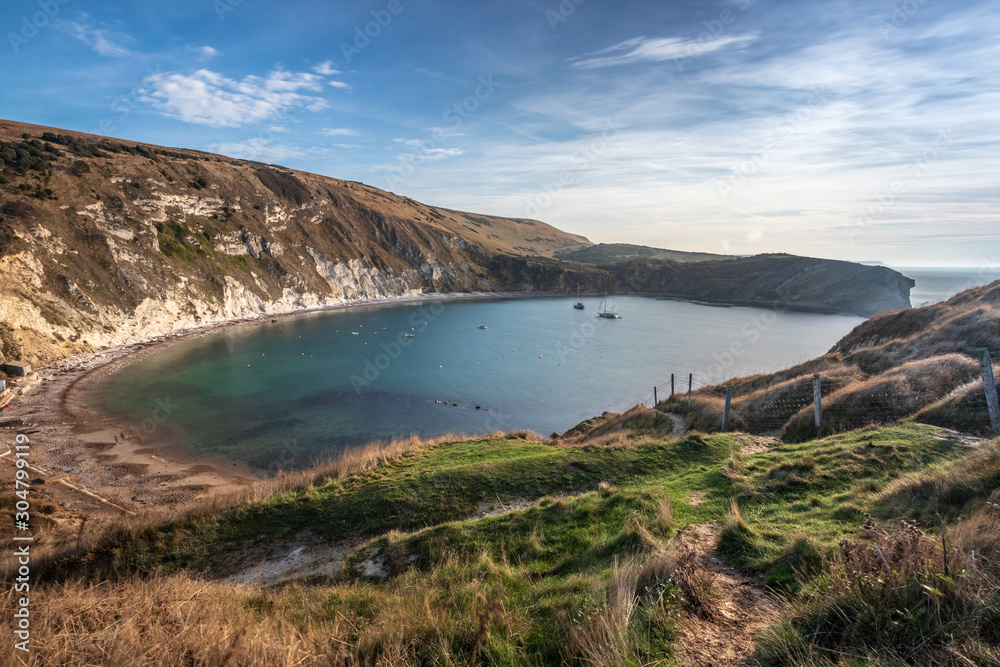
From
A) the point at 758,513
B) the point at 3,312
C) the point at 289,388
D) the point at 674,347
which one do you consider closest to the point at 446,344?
the point at 289,388

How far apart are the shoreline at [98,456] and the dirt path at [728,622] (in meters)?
17.7

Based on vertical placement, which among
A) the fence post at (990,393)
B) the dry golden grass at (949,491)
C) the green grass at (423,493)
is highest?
the fence post at (990,393)

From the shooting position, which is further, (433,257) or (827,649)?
(433,257)

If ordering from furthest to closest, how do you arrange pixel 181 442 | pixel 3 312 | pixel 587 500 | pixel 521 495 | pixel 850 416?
1. pixel 3 312
2. pixel 181 442
3. pixel 850 416
4. pixel 521 495
5. pixel 587 500

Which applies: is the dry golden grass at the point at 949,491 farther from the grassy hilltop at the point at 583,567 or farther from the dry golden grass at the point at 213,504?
the dry golden grass at the point at 213,504

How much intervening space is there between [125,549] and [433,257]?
10533cm

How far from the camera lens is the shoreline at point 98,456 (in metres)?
19.1

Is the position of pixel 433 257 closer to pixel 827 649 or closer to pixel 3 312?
pixel 3 312

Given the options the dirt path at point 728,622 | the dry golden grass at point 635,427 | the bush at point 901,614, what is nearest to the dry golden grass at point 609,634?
the dirt path at point 728,622

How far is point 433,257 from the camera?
110812 mm

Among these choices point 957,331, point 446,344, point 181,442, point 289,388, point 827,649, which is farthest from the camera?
point 446,344

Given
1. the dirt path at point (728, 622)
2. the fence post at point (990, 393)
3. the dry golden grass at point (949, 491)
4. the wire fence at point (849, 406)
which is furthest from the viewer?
the wire fence at point (849, 406)

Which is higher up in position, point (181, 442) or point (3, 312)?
point (3, 312)

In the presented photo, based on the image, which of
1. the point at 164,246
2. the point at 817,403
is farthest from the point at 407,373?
the point at 164,246
